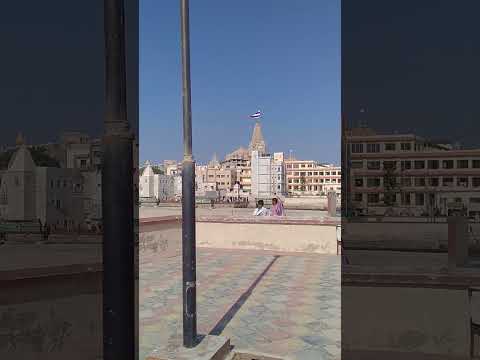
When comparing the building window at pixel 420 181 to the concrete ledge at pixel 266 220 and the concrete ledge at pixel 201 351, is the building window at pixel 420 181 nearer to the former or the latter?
the concrete ledge at pixel 266 220

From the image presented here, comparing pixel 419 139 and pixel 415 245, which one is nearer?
pixel 419 139

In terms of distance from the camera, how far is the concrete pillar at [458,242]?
720 centimetres

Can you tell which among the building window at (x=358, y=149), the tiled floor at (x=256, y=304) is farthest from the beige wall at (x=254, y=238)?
the building window at (x=358, y=149)

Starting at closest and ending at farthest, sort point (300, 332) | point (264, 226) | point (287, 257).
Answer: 1. point (300, 332)
2. point (287, 257)
3. point (264, 226)

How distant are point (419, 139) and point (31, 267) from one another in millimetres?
10183

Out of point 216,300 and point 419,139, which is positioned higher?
point 419,139

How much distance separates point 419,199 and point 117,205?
1638cm

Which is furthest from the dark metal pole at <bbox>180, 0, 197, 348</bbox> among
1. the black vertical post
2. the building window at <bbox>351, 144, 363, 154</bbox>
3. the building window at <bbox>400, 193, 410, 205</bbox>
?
the building window at <bbox>400, 193, 410, 205</bbox>

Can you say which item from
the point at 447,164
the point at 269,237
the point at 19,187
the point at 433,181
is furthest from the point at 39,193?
the point at 433,181

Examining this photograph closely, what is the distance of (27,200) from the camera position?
4496 mm

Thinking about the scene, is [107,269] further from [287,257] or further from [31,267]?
[287,257]

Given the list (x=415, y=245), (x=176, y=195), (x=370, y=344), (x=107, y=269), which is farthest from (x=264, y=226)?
(x=176, y=195)

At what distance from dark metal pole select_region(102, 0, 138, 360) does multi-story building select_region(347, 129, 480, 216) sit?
704 centimetres

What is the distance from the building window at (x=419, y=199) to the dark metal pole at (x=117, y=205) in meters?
15.5
